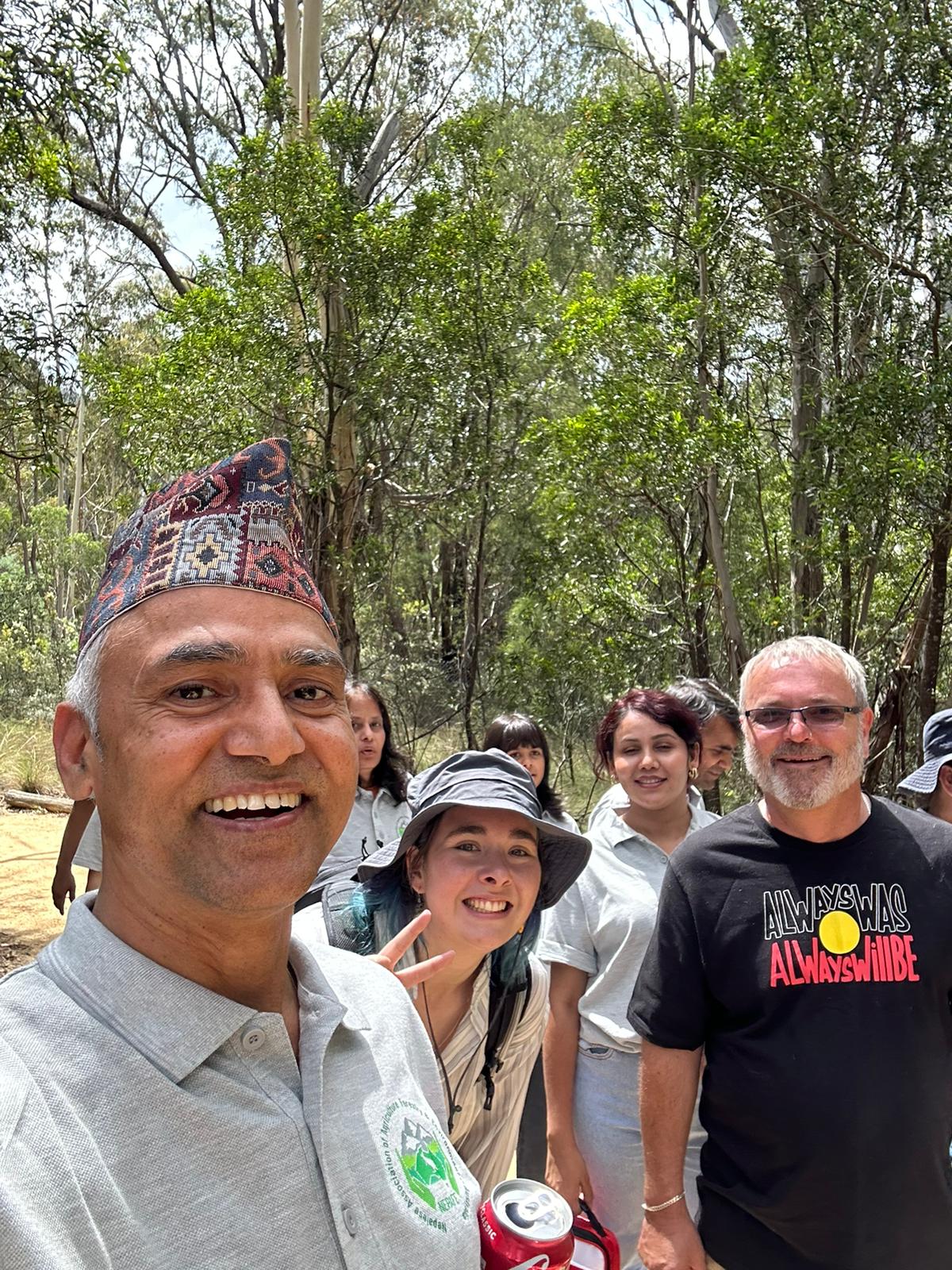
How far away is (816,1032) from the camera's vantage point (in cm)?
211

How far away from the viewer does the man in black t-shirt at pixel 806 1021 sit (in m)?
2.07

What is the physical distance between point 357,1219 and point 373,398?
30.7 ft

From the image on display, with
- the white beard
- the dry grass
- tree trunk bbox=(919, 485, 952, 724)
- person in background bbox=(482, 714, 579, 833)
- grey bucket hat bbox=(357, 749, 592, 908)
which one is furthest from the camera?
the dry grass

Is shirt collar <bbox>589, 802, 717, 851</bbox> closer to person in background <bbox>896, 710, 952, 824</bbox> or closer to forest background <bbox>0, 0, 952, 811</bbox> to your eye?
person in background <bbox>896, 710, 952, 824</bbox>

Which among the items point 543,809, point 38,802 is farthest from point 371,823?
point 38,802

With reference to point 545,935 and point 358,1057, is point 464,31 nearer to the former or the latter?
point 545,935

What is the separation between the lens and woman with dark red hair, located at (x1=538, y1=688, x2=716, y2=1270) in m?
2.78

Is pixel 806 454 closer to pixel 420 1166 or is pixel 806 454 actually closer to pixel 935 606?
pixel 935 606

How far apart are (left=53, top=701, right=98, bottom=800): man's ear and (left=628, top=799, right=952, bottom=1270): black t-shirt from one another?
4.84 ft

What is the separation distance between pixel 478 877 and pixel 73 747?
112cm

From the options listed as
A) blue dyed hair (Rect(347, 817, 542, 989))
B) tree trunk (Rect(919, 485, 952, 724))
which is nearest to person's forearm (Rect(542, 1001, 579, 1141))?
blue dyed hair (Rect(347, 817, 542, 989))

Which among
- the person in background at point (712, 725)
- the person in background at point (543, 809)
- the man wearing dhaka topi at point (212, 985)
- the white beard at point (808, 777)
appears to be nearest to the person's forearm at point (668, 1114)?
the white beard at point (808, 777)

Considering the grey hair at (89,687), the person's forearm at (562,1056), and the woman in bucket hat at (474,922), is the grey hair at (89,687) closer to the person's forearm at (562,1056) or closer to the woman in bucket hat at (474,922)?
the woman in bucket hat at (474,922)

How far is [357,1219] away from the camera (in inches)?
39.9
